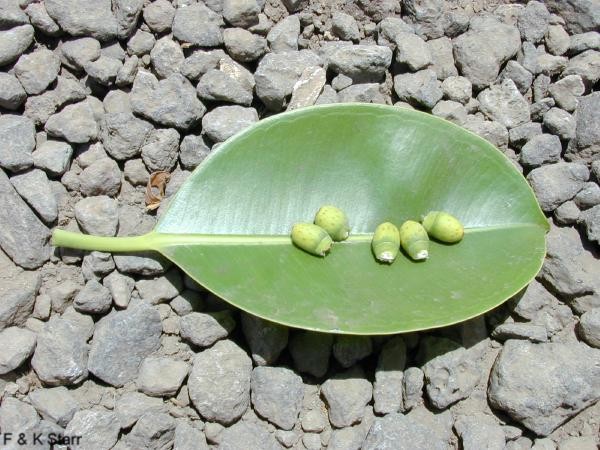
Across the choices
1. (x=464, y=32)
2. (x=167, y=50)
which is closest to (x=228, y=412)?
(x=167, y=50)

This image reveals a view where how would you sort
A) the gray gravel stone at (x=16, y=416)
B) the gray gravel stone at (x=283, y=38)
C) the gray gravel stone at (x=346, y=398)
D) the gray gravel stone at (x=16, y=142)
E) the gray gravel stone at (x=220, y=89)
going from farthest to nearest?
the gray gravel stone at (x=283, y=38), the gray gravel stone at (x=220, y=89), the gray gravel stone at (x=16, y=142), the gray gravel stone at (x=346, y=398), the gray gravel stone at (x=16, y=416)

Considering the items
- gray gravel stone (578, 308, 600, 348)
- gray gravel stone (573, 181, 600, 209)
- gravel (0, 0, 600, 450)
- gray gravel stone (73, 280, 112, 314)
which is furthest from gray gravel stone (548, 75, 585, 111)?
gray gravel stone (73, 280, 112, 314)

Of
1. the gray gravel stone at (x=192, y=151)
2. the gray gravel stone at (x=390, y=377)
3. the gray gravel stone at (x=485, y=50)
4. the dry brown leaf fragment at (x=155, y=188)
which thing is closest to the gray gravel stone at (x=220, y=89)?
the gray gravel stone at (x=192, y=151)

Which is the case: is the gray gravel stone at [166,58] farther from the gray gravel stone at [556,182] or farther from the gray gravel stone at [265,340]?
the gray gravel stone at [556,182]

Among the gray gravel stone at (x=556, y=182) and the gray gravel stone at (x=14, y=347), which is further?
the gray gravel stone at (x=556, y=182)

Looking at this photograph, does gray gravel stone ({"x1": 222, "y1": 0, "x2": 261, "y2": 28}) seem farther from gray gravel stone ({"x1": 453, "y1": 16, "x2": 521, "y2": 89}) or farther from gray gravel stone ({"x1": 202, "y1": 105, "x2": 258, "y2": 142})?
gray gravel stone ({"x1": 453, "y1": 16, "x2": 521, "y2": 89})

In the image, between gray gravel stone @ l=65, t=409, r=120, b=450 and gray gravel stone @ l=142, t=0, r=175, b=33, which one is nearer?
gray gravel stone @ l=65, t=409, r=120, b=450

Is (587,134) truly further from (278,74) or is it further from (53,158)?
(53,158)
